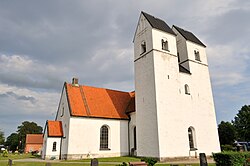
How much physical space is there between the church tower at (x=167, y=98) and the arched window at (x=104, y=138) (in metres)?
4.08

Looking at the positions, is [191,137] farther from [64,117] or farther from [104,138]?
[64,117]

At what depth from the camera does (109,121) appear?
2484 centimetres

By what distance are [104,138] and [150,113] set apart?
6994 mm

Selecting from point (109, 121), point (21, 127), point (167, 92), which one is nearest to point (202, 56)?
point (167, 92)

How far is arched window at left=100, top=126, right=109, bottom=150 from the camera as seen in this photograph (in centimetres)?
2392

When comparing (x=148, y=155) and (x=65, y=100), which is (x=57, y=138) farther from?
(x=148, y=155)

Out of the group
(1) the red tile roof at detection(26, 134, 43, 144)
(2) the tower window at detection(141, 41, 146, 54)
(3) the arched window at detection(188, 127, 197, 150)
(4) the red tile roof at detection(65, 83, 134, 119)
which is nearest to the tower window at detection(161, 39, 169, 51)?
(2) the tower window at detection(141, 41, 146, 54)

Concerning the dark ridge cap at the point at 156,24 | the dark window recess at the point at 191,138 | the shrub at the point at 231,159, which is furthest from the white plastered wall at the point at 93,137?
the shrub at the point at 231,159

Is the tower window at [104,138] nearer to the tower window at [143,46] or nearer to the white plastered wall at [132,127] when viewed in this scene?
the white plastered wall at [132,127]

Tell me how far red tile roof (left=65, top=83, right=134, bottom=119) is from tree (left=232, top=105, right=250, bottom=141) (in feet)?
104

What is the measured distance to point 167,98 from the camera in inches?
849

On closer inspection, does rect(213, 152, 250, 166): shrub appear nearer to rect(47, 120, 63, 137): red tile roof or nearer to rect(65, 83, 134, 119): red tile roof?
rect(65, 83, 134, 119): red tile roof

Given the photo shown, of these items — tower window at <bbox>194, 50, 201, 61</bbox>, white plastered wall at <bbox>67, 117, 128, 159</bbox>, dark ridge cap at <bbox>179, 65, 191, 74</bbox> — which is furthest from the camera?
tower window at <bbox>194, 50, 201, 61</bbox>

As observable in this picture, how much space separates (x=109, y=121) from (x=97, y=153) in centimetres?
407
